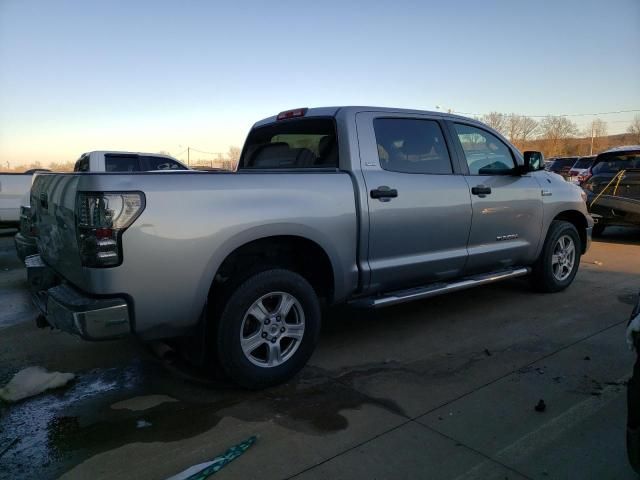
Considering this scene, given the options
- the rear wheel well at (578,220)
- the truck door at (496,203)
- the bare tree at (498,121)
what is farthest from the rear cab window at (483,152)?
the bare tree at (498,121)

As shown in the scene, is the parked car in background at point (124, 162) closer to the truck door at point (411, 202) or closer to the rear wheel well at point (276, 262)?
the truck door at point (411, 202)

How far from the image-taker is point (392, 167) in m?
4.08

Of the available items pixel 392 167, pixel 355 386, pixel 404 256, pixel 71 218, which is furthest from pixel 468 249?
pixel 71 218

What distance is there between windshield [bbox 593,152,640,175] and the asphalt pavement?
559 centimetres

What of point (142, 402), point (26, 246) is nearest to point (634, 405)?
point (142, 402)

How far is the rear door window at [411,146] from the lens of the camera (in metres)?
4.11

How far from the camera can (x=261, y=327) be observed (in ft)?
11.0

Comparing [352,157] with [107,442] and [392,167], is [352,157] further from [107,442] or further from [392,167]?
[107,442]

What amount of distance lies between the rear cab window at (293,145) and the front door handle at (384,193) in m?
0.39

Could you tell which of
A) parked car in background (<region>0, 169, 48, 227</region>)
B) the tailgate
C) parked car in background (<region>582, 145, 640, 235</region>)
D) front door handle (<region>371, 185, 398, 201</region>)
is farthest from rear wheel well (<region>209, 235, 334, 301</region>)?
parked car in background (<region>0, 169, 48, 227</region>)

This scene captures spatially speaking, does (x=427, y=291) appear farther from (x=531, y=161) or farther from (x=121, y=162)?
(x=121, y=162)

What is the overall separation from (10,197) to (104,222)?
29.5 feet

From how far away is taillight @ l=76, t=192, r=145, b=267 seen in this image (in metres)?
2.68

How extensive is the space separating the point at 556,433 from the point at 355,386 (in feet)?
4.10
